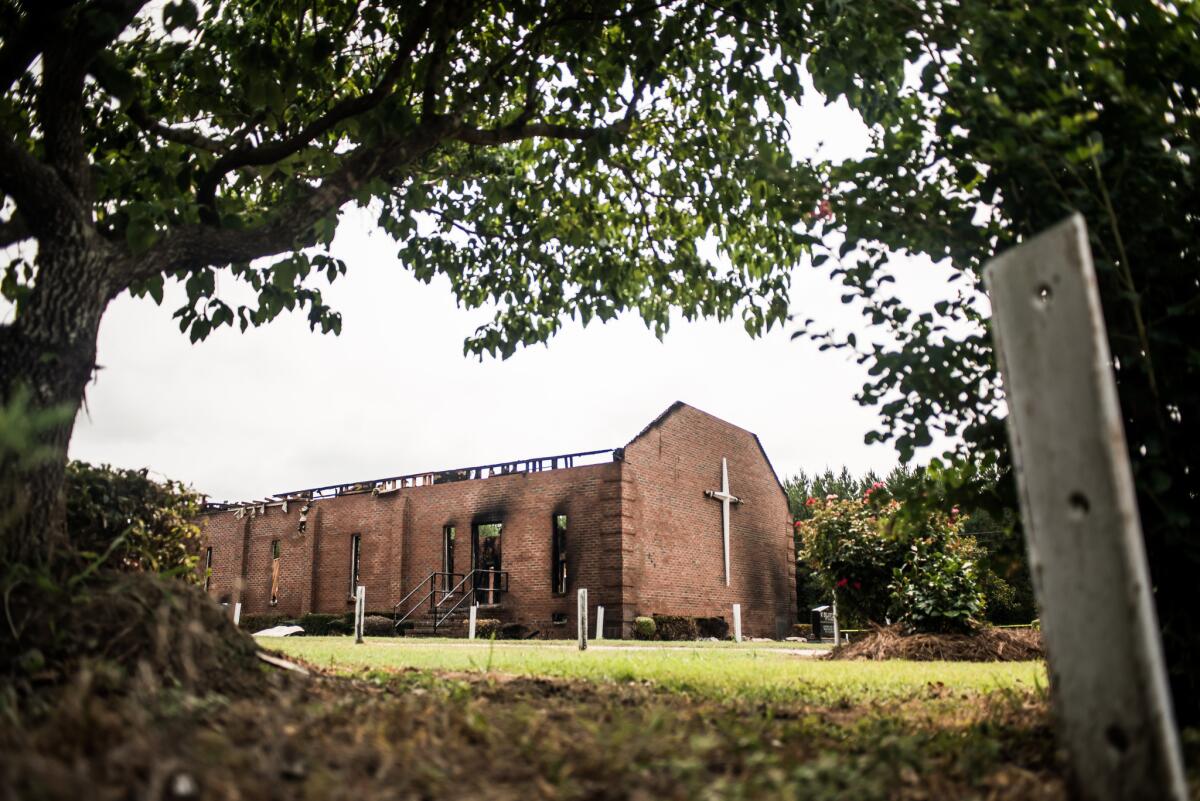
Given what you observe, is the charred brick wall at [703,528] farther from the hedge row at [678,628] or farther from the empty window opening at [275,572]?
the empty window opening at [275,572]

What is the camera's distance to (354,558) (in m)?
28.6

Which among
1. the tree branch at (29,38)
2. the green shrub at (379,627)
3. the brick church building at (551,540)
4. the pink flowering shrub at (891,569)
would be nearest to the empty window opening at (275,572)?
the brick church building at (551,540)

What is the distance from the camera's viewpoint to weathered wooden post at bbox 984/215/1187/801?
6.36 feet

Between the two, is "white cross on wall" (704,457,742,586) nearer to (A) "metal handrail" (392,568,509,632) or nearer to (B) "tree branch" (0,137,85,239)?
(A) "metal handrail" (392,568,509,632)

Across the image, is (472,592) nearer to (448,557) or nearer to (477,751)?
(448,557)

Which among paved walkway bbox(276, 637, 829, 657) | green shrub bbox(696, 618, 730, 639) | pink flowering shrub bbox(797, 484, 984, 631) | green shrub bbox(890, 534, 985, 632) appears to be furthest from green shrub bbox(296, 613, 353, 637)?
green shrub bbox(890, 534, 985, 632)

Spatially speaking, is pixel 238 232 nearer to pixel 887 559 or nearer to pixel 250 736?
pixel 250 736

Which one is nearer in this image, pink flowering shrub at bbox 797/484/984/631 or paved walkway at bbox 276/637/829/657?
pink flowering shrub at bbox 797/484/984/631

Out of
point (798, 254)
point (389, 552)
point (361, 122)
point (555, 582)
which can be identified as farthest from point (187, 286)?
point (389, 552)

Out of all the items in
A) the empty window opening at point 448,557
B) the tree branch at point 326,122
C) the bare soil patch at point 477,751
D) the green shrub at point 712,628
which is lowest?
the green shrub at point 712,628

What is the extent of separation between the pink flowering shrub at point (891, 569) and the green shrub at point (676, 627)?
1106 cm

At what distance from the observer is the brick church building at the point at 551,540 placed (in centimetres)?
2347

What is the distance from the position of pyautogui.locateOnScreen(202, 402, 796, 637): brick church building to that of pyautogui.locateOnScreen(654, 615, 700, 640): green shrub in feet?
1.52

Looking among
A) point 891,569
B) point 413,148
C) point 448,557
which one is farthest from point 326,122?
point 448,557
